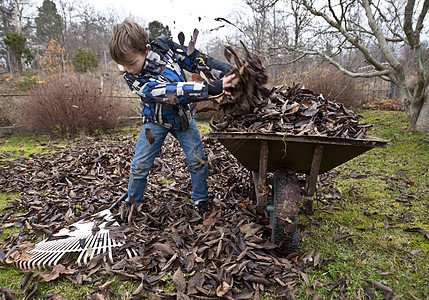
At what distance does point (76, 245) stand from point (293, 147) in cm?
198

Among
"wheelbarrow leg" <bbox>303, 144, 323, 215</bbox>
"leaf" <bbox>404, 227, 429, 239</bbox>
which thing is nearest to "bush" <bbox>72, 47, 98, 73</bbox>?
"wheelbarrow leg" <bbox>303, 144, 323, 215</bbox>

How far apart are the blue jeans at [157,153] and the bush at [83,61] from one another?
761 inches

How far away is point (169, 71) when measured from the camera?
2.28 meters

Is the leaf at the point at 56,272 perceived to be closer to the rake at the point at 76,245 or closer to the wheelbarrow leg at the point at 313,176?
the rake at the point at 76,245

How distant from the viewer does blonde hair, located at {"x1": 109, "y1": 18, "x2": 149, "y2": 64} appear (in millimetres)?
2008

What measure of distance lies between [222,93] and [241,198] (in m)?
1.48

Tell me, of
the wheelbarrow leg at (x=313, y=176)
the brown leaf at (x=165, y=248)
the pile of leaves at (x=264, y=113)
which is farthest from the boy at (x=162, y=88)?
the wheelbarrow leg at (x=313, y=176)

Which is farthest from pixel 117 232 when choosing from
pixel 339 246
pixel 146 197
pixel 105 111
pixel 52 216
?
pixel 105 111

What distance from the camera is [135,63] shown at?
2.13 m

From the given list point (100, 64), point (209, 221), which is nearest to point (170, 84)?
point (209, 221)

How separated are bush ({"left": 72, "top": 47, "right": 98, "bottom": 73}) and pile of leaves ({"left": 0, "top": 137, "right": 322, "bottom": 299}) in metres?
17.8

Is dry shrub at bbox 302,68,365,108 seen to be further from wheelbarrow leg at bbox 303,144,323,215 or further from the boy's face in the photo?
the boy's face

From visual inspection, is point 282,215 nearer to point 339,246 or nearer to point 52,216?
point 339,246

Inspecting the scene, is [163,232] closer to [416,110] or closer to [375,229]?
[375,229]
